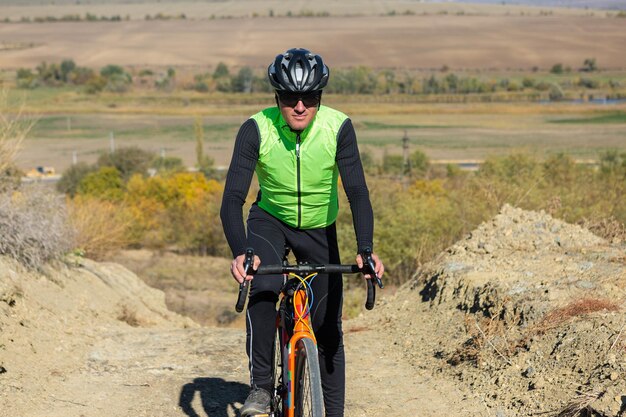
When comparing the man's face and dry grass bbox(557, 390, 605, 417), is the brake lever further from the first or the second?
dry grass bbox(557, 390, 605, 417)

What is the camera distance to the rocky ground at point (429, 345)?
6.73 meters

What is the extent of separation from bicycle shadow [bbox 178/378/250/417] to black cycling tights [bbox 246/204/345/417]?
69.2 inches

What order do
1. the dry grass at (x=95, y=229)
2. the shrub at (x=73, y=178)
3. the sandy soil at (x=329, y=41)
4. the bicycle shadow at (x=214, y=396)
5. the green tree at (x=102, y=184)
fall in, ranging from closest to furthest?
the bicycle shadow at (x=214, y=396) → the dry grass at (x=95, y=229) → the green tree at (x=102, y=184) → the shrub at (x=73, y=178) → the sandy soil at (x=329, y=41)

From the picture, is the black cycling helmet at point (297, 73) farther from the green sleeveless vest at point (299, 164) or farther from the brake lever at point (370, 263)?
the brake lever at point (370, 263)

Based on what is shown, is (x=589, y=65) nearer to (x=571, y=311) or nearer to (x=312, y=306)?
(x=571, y=311)

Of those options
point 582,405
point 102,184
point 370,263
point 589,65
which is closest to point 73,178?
point 102,184

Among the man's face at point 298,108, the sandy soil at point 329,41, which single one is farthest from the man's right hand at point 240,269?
the sandy soil at point 329,41

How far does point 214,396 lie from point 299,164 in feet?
10.1

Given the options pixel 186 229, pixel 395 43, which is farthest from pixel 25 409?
pixel 395 43

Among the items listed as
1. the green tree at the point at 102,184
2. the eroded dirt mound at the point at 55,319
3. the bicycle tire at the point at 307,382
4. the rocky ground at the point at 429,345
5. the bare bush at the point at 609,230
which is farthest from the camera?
the green tree at the point at 102,184

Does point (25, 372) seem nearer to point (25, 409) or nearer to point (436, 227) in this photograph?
point (25, 409)

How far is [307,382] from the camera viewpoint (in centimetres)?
470

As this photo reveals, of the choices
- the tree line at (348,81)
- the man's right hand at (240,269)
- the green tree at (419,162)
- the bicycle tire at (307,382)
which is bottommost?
the green tree at (419,162)

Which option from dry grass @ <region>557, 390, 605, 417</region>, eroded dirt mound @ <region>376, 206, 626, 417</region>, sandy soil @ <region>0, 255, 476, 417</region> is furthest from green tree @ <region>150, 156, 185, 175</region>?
dry grass @ <region>557, 390, 605, 417</region>
